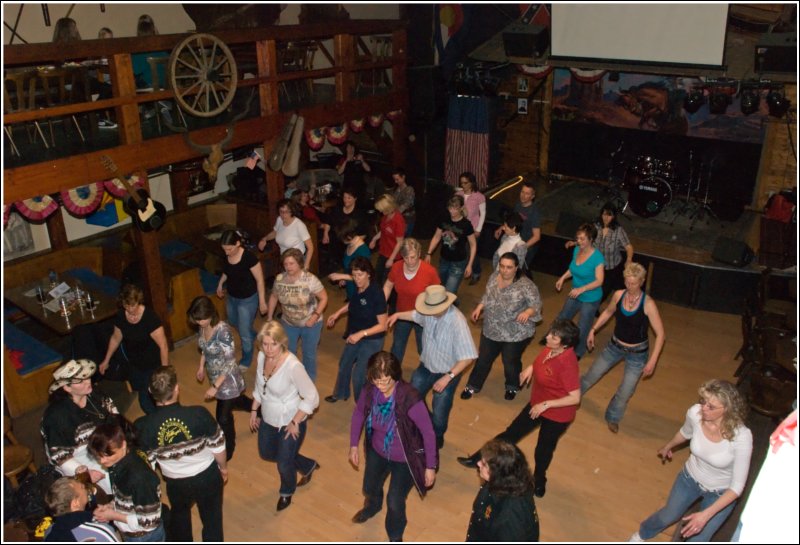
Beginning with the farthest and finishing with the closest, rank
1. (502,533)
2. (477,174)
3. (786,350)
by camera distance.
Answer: (477,174) → (786,350) → (502,533)

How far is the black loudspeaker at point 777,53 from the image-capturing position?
Answer: 802cm

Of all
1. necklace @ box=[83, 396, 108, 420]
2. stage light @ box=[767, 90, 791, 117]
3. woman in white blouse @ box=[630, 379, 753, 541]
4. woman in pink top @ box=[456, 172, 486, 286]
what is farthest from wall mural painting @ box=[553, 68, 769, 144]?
necklace @ box=[83, 396, 108, 420]

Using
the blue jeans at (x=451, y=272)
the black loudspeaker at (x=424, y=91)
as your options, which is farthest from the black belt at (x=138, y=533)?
the black loudspeaker at (x=424, y=91)

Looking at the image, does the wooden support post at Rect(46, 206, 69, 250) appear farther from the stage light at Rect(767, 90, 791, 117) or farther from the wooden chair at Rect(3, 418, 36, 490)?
the stage light at Rect(767, 90, 791, 117)

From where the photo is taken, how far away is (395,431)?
12.8ft

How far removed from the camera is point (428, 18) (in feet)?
38.6

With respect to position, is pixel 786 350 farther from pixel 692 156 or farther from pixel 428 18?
pixel 428 18

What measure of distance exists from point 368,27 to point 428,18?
328 centimetres

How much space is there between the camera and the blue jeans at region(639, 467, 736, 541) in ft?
13.0

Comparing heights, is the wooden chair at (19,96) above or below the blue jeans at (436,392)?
above

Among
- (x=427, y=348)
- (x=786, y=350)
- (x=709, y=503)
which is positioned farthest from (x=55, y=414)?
(x=786, y=350)

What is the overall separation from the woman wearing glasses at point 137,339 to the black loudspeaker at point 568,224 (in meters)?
5.67

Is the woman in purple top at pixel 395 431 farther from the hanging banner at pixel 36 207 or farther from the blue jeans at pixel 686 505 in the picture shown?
the hanging banner at pixel 36 207

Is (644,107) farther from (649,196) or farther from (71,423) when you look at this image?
(71,423)
